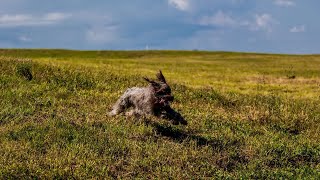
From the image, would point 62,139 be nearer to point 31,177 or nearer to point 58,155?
point 58,155

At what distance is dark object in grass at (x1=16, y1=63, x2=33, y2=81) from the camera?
2775 centimetres

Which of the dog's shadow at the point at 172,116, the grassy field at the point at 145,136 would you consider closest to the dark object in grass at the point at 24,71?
the grassy field at the point at 145,136

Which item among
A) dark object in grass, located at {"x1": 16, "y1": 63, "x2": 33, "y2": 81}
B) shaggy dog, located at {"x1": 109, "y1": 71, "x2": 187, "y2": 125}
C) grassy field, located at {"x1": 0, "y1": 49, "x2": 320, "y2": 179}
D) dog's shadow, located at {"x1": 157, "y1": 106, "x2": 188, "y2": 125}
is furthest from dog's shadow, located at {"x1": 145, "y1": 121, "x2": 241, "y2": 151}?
dark object in grass, located at {"x1": 16, "y1": 63, "x2": 33, "y2": 81}

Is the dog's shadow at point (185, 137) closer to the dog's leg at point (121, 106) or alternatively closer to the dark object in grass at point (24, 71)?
the dog's leg at point (121, 106)

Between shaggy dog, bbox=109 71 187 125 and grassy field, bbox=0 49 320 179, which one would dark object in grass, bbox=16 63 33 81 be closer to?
grassy field, bbox=0 49 320 179

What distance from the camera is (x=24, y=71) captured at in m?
28.3

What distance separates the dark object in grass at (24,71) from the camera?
2775 cm

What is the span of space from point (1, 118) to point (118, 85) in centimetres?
1106

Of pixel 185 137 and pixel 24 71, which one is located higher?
pixel 24 71

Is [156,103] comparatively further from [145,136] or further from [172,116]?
[145,136]

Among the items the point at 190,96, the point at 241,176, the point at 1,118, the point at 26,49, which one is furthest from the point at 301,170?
the point at 26,49

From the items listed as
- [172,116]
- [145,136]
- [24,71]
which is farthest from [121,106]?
[24,71]

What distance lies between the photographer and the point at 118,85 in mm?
28609

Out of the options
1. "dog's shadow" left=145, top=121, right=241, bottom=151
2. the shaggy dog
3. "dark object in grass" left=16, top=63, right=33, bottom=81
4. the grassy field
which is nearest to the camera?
the grassy field
